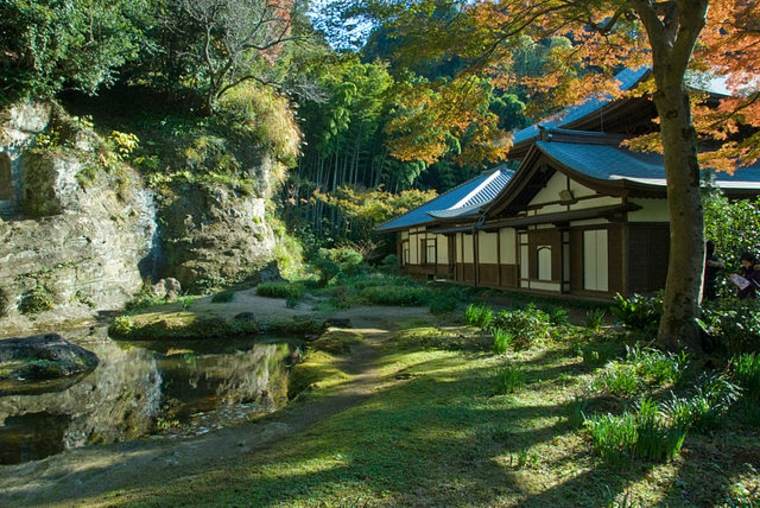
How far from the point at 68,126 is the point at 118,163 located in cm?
176

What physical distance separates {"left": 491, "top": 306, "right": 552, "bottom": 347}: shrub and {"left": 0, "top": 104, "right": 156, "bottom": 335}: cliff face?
10815 millimetres

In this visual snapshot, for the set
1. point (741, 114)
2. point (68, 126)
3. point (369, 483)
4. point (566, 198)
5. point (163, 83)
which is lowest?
point (369, 483)

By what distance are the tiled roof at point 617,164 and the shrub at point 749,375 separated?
6278 mm

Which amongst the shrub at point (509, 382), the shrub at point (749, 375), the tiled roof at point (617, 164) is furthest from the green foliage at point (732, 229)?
the shrub at point (509, 382)

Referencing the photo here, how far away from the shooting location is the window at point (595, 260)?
37.2 feet

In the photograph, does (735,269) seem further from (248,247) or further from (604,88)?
(248,247)

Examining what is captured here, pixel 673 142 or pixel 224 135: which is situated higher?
pixel 224 135

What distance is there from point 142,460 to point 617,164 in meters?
11.7

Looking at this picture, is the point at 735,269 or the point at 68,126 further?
the point at 68,126

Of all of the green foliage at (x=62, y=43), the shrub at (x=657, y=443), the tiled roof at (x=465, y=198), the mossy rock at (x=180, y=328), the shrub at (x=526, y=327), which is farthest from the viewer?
the tiled roof at (x=465, y=198)

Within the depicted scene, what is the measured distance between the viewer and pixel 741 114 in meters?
9.11

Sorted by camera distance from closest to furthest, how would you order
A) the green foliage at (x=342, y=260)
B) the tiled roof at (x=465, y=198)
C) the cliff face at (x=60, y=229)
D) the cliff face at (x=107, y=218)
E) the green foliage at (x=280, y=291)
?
the cliff face at (x=60, y=229) < the cliff face at (x=107, y=218) < the green foliage at (x=280, y=291) < the tiled roof at (x=465, y=198) < the green foliage at (x=342, y=260)

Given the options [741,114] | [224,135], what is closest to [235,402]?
[741,114]

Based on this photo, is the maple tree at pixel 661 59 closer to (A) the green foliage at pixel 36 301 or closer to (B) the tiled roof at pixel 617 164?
(B) the tiled roof at pixel 617 164
